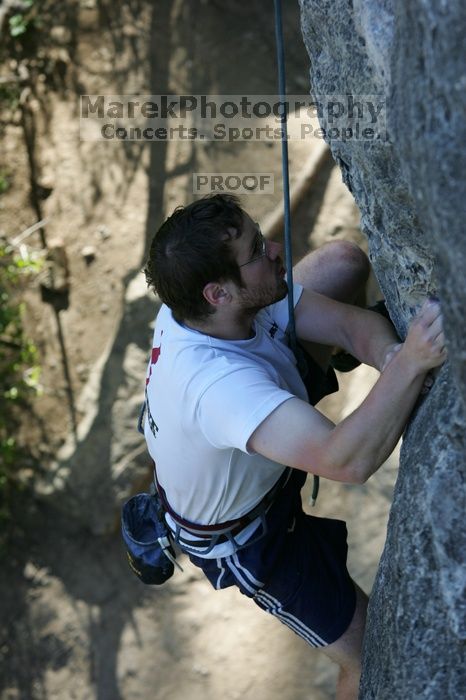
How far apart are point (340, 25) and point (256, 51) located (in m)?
3.74

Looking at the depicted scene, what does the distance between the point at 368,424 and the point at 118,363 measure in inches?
131

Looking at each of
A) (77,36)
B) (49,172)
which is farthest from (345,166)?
(77,36)

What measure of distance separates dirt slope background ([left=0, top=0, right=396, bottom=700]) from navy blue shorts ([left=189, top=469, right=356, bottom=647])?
192 cm

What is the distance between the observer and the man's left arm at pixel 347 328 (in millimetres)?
2250

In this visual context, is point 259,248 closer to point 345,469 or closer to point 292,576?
point 345,469

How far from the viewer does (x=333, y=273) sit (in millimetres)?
2670

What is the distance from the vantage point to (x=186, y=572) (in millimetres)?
4934

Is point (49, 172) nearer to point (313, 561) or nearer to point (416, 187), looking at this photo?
point (313, 561)

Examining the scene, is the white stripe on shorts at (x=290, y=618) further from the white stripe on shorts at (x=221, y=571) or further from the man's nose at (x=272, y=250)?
the man's nose at (x=272, y=250)
